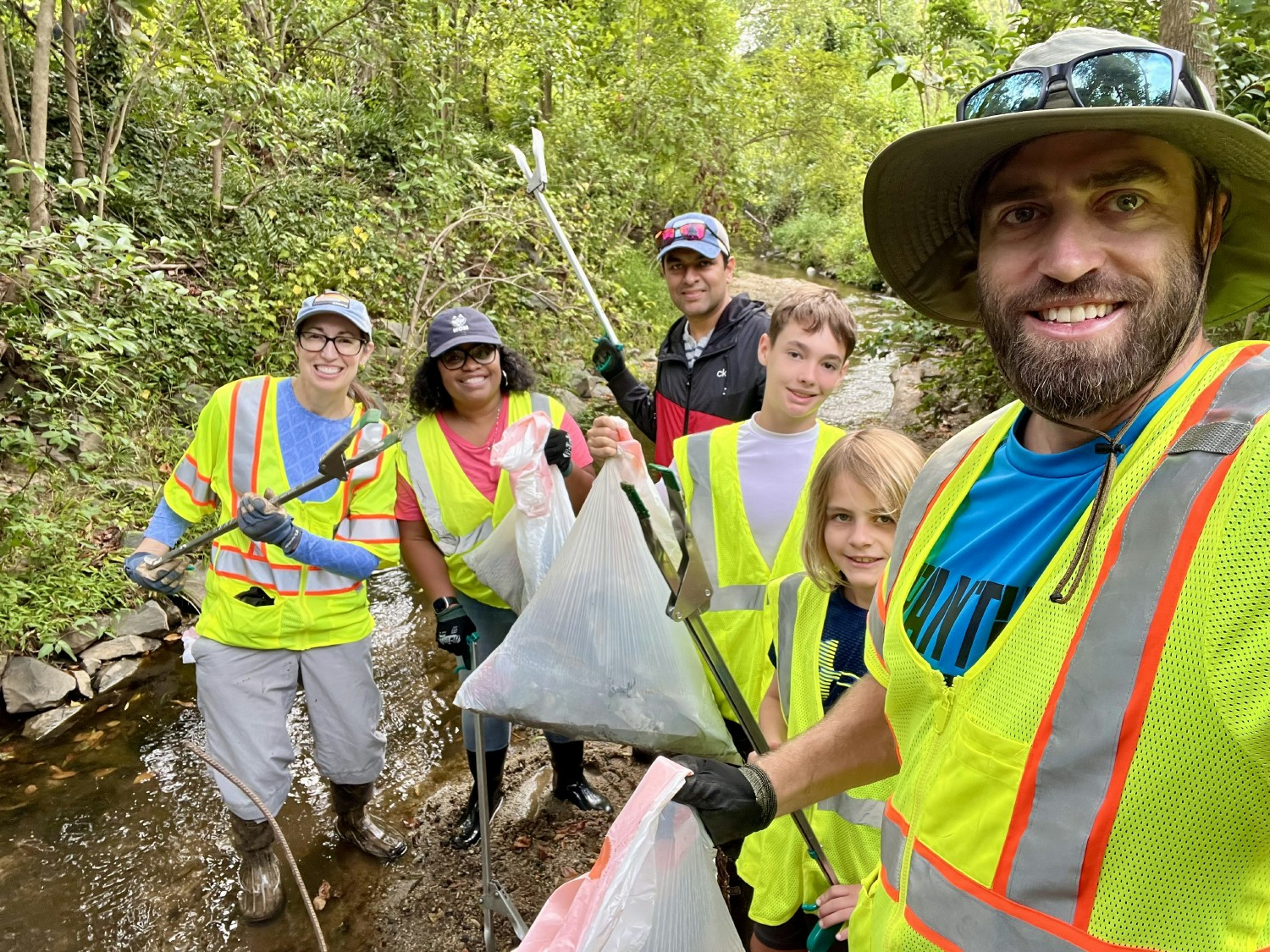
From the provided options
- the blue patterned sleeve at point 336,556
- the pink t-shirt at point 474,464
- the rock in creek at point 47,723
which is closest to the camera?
the blue patterned sleeve at point 336,556

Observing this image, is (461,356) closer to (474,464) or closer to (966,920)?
(474,464)

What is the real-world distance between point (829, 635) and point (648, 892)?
85 cm

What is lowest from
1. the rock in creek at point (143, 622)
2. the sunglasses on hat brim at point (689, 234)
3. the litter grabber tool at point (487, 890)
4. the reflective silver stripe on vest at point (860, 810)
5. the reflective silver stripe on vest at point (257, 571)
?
Answer: the rock in creek at point (143, 622)

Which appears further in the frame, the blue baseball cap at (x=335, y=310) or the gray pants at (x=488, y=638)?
the gray pants at (x=488, y=638)

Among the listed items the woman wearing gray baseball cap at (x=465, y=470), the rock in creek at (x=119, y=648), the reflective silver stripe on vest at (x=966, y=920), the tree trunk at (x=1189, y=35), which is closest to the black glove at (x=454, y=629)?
the woman wearing gray baseball cap at (x=465, y=470)

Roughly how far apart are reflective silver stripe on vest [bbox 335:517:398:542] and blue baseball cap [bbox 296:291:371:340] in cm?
65

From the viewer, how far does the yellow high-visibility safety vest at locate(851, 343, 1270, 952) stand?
65 cm

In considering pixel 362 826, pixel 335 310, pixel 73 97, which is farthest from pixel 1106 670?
pixel 73 97

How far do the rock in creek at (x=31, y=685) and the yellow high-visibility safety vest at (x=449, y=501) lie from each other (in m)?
2.60

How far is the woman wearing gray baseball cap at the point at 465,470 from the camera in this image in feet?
8.91

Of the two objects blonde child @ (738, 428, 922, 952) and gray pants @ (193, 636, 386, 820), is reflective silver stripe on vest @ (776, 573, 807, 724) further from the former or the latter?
gray pants @ (193, 636, 386, 820)

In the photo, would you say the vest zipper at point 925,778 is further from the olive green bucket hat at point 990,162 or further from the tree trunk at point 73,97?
the tree trunk at point 73,97

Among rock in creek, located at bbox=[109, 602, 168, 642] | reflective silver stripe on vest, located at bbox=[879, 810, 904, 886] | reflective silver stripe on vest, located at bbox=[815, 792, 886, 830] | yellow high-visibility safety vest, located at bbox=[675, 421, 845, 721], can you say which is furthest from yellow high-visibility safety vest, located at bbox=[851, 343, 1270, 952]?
rock in creek, located at bbox=[109, 602, 168, 642]

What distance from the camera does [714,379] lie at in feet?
9.53
